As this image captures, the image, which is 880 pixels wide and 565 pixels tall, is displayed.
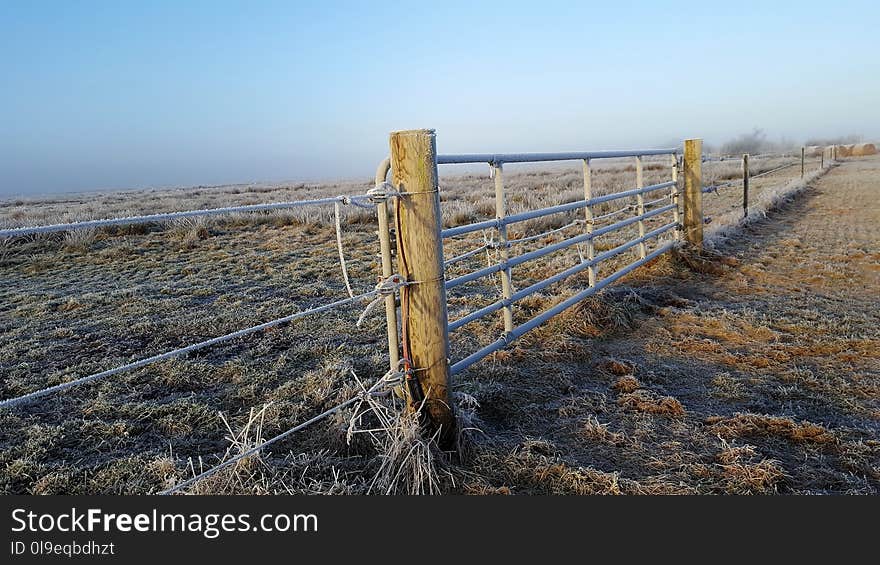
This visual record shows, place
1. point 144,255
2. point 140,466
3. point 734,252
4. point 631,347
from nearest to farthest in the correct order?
point 140,466 → point 631,347 → point 734,252 → point 144,255

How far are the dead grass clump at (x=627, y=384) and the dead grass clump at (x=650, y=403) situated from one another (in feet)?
0.30

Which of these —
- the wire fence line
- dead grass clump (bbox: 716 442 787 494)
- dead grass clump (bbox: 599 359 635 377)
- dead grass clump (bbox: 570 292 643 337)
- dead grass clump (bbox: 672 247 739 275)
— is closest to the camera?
the wire fence line

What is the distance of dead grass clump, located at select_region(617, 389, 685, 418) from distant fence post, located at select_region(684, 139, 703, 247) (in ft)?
16.3

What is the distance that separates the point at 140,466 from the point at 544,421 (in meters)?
2.18

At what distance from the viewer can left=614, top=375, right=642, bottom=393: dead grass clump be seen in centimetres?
397

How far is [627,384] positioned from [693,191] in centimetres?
516

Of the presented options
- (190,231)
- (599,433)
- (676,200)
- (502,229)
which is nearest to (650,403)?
(599,433)

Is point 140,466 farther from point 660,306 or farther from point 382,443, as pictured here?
point 660,306

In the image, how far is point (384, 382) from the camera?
301cm

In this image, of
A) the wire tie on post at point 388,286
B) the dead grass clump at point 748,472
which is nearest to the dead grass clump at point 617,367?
the dead grass clump at point 748,472

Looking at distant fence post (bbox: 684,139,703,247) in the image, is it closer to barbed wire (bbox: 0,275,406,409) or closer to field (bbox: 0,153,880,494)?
field (bbox: 0,153,880,494)

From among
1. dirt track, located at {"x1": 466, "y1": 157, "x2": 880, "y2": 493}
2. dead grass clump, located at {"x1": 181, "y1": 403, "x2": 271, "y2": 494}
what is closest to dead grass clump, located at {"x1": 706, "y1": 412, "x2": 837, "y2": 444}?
dirt track, located at {"x1": 466, "y1": 157, "x2": 880, "y2": 493}

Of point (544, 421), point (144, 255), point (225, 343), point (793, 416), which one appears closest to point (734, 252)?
point (793, 416)

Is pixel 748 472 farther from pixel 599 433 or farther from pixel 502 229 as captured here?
pixel 502 229
